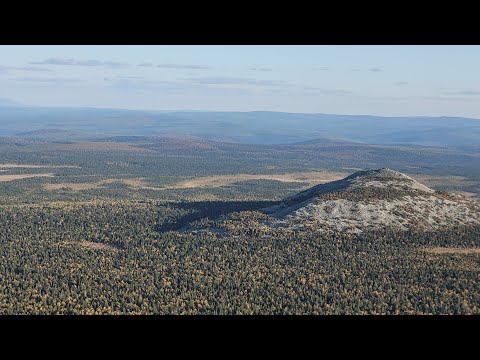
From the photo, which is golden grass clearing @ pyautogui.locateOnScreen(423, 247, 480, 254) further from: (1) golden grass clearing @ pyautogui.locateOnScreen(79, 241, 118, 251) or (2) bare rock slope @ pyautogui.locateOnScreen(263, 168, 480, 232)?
(1) golden grass clearing @ pyautogui.locateOnScreen(79, 241, 118, 251)

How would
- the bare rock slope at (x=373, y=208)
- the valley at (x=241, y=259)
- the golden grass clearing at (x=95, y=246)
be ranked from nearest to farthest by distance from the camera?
the valley at (x=241, y=259) < the golden grass clearing at (x=95, y=246) < the bare rock slope at (x=373, y=208)

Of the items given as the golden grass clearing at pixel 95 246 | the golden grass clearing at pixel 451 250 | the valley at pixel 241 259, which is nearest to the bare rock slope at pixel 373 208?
the valley at pixel 241 259

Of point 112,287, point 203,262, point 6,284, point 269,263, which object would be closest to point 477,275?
point 269,263

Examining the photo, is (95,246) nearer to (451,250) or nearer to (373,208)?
(373,208)

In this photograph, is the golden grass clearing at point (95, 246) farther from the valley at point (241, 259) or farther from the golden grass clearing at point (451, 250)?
the golden grass clearing at point (451, 250)

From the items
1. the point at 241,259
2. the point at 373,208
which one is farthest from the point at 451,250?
the point at 241,259

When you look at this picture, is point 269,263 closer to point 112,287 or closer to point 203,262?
point 203,262
